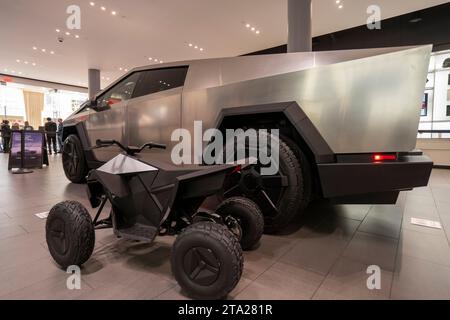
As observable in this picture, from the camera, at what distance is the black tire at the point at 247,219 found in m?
1.74

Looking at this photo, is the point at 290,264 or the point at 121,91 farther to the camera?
the point at 121,91

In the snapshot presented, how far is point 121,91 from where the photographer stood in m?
3.32

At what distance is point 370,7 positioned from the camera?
634cm

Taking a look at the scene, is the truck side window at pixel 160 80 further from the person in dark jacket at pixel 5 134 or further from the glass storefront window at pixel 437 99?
the person in dark jacket at pixel 5 134

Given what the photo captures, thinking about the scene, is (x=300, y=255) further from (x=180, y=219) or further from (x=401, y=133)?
(x=401, y=133)

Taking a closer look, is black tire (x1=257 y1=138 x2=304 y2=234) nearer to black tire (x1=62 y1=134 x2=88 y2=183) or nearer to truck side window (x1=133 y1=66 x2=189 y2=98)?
truck side window (x1=133 y1=66 x2=189 y2=98)

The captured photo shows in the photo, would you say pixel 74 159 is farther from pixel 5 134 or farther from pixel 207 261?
pixel 5 134

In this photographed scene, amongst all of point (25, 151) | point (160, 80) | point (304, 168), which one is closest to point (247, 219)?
point (304, 168)

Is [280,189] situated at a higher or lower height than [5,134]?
lower

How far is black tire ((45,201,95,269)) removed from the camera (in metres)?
1.42

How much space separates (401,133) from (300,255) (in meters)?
1.03

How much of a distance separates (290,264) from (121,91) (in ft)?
9.75

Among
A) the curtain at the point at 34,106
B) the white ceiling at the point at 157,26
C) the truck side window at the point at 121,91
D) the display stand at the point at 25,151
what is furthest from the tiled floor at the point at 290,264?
the curtain at the point at 34,106

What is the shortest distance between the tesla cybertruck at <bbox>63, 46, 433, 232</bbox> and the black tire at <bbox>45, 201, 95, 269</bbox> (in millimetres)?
1136
